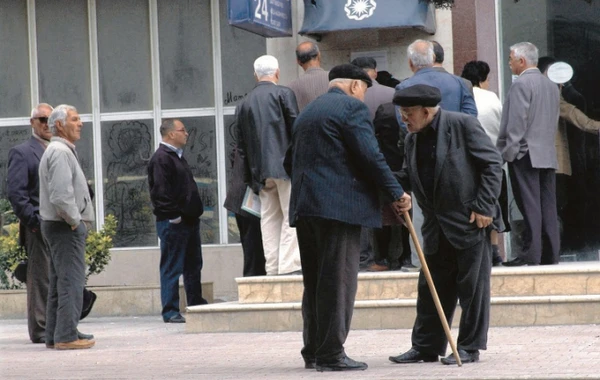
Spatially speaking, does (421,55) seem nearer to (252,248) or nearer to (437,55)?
(437,55)

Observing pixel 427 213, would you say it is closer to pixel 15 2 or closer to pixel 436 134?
pixel 436 134

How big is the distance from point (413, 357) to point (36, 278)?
411 centimetres

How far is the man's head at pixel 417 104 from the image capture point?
8805 mm

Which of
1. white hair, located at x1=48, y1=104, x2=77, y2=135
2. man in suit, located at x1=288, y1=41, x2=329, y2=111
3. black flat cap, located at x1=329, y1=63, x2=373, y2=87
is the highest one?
man in suit, located at x1=288, y1=41, x2=329, y2=111

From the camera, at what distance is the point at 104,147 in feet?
55.8

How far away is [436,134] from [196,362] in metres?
2.41

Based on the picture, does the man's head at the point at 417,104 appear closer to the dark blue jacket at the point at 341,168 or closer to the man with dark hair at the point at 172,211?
the dark blue jacket at the point at 341,168

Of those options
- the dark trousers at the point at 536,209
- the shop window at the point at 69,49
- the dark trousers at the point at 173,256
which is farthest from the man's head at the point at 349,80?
the shop window at the point at 69,49

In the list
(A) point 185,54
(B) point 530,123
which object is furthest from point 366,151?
(A) point 185,54

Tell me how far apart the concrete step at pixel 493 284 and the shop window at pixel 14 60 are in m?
6.13

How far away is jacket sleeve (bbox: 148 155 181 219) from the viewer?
545 inches

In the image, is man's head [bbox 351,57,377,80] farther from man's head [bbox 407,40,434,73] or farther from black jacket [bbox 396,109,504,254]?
black jacket [bbox 396,109,504,254]

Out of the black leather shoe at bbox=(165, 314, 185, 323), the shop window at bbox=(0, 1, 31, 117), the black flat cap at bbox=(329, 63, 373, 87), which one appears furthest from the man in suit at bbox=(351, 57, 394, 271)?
the shop window at bbox=(0, 1, 31, 117)

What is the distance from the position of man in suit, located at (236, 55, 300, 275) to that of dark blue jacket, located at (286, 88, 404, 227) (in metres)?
3.20
